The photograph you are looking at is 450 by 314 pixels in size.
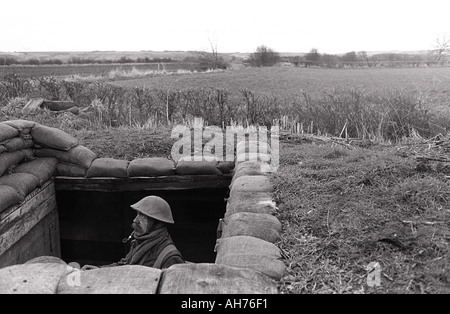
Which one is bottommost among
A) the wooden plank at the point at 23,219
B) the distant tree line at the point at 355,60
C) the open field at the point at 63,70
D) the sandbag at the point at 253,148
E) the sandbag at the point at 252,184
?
the wooden plank at the point at 23,219

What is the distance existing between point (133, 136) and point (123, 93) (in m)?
5.29

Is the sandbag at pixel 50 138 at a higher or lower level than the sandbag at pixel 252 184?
higher

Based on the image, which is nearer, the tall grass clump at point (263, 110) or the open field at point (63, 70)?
the tall grass clump at point (263, 110)

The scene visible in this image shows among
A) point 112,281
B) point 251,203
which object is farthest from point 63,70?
point 112,281

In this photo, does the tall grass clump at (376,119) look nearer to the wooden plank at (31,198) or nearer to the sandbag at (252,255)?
the wooden plank at (31,198)

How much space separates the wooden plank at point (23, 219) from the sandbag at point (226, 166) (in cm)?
228

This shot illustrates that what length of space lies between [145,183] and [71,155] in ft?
3.35

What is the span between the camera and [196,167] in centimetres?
557

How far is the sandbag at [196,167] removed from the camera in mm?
5562

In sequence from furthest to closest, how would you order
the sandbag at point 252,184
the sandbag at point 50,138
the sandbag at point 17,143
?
the sandbag at point 50,138 → the sandbag at point 17,143 → the sandbag at point 252,184

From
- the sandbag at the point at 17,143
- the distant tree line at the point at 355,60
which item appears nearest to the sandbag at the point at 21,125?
the sandbag at the point at 17,143

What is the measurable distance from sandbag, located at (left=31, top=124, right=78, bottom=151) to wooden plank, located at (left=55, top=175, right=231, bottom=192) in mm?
456

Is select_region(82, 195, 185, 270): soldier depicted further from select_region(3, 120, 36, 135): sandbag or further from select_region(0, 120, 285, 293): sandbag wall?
select_region(3, 120, 36, 135): sandbag

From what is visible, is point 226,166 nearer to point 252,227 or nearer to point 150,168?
point 150,168
